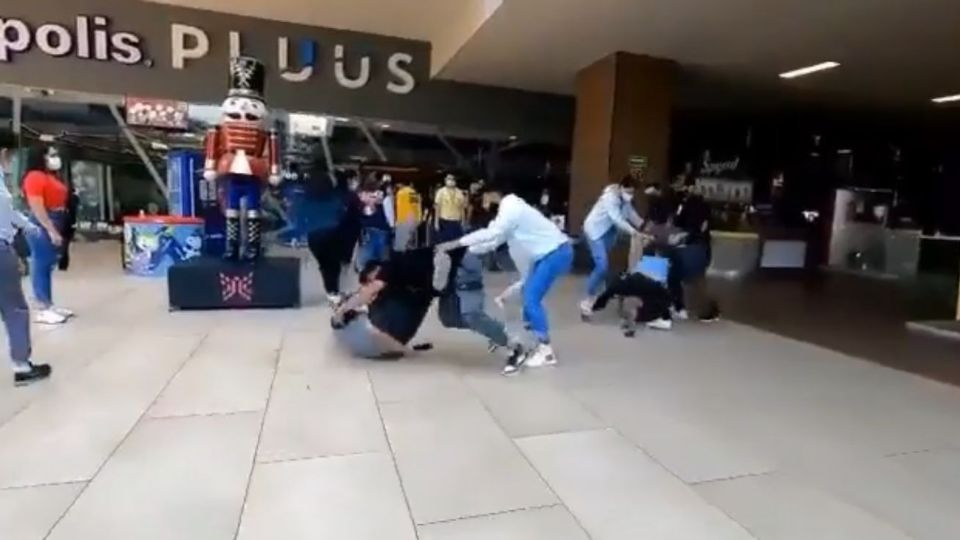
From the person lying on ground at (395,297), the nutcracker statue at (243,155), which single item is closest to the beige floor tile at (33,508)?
the person lying on ground at (395,297)

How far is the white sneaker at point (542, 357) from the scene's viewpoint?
14.4 feet

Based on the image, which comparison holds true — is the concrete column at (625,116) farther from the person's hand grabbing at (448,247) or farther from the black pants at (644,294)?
the person's hand grabbing at (448,247)

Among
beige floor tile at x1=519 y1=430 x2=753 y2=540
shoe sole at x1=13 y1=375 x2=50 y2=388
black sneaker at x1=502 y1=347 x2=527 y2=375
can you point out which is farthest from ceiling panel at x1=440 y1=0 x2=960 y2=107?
shoe sole at x1=13 y1=375 x2=50 y2=388

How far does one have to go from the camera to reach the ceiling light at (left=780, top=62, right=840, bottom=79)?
341 inches

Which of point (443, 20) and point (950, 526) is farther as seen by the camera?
point (443, 20)

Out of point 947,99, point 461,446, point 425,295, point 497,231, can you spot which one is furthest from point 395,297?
point 947,99

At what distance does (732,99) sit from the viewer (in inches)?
462

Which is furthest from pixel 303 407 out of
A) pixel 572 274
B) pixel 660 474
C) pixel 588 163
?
pixel 572 274

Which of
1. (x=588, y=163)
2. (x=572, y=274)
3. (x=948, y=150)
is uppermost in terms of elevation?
(x=948, y=150)

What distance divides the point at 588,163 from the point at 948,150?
13.5 meters

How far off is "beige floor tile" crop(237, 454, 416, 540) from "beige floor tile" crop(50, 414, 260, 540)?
89 mm

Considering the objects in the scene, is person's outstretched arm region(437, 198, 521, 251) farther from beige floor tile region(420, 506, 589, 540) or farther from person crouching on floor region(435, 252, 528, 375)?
beige floor tile region(420, 506, 589, 540)

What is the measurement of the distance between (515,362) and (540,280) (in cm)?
61

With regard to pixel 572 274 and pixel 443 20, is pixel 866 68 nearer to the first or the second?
pixel 572 274
